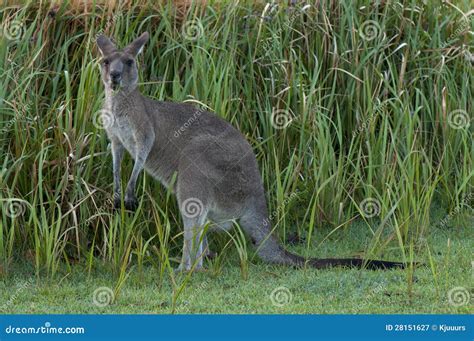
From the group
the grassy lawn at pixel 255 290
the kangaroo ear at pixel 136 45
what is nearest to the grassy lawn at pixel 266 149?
the grassy lawn at pixel 255 290

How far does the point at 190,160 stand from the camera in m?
5.57

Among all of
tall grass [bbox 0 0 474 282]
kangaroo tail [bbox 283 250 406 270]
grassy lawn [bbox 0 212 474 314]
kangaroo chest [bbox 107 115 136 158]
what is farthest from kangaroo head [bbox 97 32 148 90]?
kangaroo tail [bbox 283 250 406 270]

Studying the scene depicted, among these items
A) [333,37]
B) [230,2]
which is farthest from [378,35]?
[230,2]

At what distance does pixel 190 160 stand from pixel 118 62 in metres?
0.76

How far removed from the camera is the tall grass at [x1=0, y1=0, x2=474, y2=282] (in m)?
5.88

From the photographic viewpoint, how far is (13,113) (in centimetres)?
605

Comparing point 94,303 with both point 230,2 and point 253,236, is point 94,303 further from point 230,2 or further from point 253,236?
point 230,2

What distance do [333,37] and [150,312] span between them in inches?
125

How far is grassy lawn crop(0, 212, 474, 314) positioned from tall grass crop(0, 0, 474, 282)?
0.16 metres

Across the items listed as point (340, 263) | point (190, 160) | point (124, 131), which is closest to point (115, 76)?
point (124, 131)

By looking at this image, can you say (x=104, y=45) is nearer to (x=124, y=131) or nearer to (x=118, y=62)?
(x=118, y=62)

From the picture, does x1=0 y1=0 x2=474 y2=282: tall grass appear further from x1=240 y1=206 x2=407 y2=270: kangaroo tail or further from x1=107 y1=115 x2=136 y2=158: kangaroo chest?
x1=107 y1=115 x2=136 y2=158: kangaroo chest

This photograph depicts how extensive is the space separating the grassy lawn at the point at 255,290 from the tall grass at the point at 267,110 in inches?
6.1

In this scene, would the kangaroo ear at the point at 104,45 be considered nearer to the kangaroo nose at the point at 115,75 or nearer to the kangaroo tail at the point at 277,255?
the kangaroo nose at the point at 115,75
